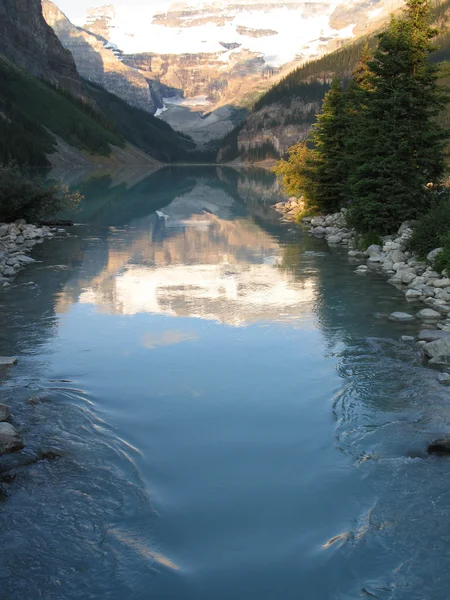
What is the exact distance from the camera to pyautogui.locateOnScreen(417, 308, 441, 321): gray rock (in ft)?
56.3

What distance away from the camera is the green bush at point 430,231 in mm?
23406

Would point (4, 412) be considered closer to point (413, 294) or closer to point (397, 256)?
point (413, 294)

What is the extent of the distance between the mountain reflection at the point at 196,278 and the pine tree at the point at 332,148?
6127 millimetres

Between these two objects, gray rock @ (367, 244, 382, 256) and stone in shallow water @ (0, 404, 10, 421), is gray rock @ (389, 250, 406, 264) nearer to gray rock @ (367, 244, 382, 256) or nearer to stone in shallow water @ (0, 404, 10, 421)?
gray rock @ (367, 244, 382, 256)

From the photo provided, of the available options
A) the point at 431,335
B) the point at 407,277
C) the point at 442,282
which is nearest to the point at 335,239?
the point at 407,277

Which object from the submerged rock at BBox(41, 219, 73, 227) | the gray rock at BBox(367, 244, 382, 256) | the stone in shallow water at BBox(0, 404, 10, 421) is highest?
the stone in shallow water at BBox(0, 404, 10, 421)

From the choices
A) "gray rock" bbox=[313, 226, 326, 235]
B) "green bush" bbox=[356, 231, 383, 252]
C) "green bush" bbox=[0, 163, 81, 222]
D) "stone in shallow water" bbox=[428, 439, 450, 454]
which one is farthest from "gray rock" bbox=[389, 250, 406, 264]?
"green bush" bbox=[0, 163, 81, 222]

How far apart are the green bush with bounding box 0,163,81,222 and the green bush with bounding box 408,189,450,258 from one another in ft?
68.5

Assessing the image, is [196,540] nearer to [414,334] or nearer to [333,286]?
[414,334]

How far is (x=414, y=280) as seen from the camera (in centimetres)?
2128

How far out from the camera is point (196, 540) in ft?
25.1

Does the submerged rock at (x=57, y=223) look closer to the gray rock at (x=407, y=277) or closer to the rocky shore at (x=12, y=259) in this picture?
the rocky shore at (x=12, y=259)

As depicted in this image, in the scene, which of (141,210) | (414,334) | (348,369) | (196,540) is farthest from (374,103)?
(141,210)

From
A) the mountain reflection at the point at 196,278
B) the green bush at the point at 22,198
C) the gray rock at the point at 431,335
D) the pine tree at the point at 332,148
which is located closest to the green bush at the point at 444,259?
the mountain reflection at the point at 196,278
